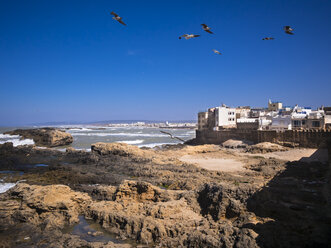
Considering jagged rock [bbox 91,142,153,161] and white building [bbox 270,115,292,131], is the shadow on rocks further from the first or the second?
white building [bbox 270,115,292,131]

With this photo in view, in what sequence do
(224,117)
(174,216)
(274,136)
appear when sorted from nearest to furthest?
1. (174,216)
2. (274,136)
3. (224,117)

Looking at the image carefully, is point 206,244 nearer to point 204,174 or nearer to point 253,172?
point 204,174

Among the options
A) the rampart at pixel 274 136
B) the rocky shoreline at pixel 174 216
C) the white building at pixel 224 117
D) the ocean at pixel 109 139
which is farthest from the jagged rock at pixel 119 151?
the white building at pixel 224 117

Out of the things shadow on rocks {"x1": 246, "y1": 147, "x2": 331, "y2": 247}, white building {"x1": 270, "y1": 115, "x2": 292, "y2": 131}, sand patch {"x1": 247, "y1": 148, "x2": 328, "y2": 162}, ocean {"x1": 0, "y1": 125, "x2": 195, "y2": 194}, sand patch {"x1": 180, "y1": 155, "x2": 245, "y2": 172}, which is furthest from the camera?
ocean {"x1": 0, "y1": 125, "x2": 195, "y2": 194}

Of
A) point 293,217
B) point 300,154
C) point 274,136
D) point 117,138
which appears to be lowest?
point 117,138

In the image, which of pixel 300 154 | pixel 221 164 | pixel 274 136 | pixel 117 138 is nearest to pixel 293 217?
pixel 221 164

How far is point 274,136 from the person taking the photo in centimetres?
3098

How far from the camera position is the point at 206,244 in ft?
19.9

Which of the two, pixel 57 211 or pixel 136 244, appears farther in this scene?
pixel 57 211

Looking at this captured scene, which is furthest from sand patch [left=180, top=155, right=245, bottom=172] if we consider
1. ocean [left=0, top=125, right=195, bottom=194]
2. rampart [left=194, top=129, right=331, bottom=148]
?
ocean [left=0, top=125, right=195, bottom=194]

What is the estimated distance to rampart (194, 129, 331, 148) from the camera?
89.1 feet

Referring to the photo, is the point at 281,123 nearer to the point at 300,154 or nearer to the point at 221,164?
the point at 300,154

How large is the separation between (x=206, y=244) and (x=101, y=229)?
3.68m

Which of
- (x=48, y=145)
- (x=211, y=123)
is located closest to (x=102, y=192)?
(x=48, y=145)
